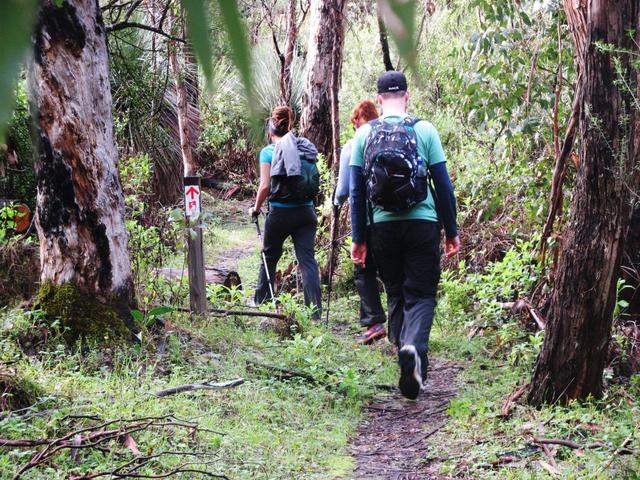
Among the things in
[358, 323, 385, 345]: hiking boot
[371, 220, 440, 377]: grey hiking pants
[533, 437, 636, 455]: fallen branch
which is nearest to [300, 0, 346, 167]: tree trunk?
[358, 323, 385, 345]: hiking boot

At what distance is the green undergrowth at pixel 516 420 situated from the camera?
3.42 metres

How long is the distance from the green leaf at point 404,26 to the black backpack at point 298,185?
6044 mm

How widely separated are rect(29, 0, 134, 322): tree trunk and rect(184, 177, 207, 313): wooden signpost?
891 mm

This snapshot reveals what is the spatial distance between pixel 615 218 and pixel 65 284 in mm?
3222

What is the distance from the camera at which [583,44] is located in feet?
13.2

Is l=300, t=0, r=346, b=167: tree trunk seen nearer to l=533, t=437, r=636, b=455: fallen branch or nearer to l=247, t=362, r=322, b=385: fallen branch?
l=247, t=362, r=322, b=385: fallen branch

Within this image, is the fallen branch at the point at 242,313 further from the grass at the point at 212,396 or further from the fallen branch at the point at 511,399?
the fallen branch at the point at 511,399

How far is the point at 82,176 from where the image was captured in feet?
15.8

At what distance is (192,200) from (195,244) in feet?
1.38

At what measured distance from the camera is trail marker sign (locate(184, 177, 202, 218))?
5902 millimetres

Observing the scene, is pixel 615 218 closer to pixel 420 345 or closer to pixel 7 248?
pixel 420 345

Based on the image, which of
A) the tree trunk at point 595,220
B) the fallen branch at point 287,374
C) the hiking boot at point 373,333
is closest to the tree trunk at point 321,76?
the hiking boot at point 373,333

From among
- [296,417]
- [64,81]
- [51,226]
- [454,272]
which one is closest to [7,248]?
[51,226]

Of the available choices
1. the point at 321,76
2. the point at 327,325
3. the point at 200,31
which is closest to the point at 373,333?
the point at 327,325
